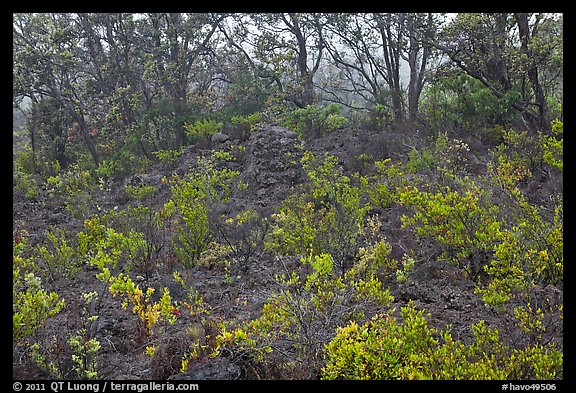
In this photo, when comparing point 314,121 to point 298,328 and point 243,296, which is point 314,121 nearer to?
point 243,296

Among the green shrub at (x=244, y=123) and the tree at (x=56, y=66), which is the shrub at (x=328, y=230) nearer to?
the green shrub at (x=244, y=123)

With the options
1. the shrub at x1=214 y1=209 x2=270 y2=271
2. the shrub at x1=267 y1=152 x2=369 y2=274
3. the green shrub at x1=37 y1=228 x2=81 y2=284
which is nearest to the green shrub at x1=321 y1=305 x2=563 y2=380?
the shrub at x1=267 y1=152 x2=369 y2=274

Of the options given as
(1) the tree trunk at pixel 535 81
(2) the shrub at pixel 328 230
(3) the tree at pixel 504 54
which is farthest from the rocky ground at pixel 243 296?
(1) the tree trunk at pixel 535 81

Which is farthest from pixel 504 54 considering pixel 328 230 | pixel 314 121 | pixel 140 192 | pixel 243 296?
pixel 140 192

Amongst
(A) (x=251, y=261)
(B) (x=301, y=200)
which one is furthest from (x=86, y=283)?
(B) (x=301, y=200)

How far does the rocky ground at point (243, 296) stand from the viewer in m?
3.91

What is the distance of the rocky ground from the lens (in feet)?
12.8

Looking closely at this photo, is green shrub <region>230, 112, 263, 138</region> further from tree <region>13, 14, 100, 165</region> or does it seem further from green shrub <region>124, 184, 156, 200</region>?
tree <region>13, 14, 100, 165</region>

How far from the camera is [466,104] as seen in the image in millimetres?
11023

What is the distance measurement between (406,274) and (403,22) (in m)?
8.81

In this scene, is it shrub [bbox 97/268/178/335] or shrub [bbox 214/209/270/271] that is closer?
shrub [bbox 97/268/178/335]
